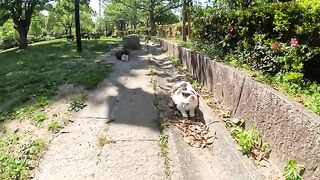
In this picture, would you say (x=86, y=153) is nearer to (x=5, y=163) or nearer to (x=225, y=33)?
(x=5, y=163)

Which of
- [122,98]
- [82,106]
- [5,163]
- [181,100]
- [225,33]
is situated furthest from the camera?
[225,33]

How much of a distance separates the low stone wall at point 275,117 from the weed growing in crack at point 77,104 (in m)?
2.61

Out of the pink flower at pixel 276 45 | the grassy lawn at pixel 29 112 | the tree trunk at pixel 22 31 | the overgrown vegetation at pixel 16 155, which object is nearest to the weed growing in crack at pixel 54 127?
the grassy lawn at pixel 29 112

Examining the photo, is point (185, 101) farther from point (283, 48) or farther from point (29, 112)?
point (29, 112)

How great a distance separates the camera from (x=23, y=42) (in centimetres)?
2422

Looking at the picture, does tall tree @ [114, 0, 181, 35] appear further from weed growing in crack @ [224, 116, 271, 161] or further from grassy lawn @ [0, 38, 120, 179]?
weed growing in crack @ [224, 116, 271, 161]

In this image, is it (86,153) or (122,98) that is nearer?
(86,153)

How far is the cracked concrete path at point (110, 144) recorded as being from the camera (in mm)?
3738

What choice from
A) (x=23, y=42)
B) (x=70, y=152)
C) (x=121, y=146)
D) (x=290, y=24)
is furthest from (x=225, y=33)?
(x=23, y=42)

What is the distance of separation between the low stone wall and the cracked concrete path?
130 centimetres

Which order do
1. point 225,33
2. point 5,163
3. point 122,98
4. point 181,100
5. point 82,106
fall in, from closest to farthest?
point 5,163 → point 181,100 → point 82,106 → point 122,98 → point 225,33

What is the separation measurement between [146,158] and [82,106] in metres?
2.49

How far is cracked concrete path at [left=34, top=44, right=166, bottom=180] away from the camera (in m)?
3.74

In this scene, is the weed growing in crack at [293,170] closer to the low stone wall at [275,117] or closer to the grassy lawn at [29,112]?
the low stone wall at [275,117]
